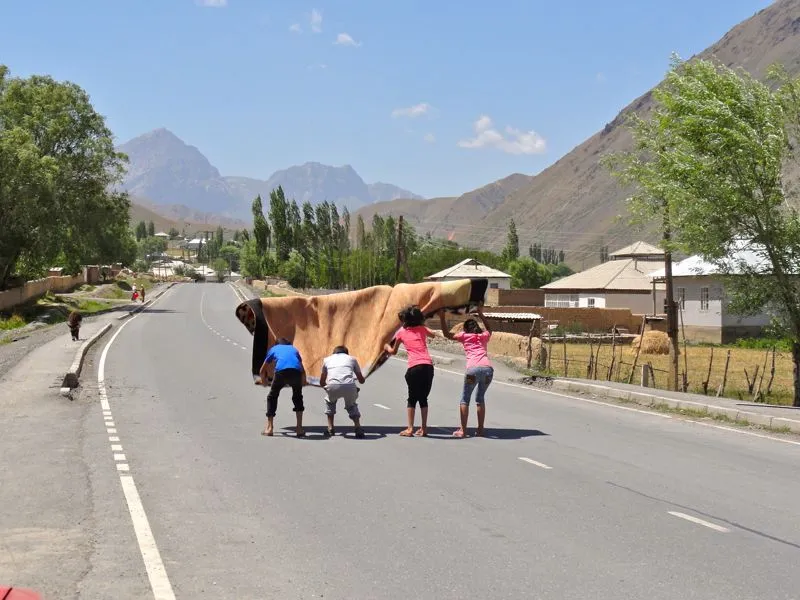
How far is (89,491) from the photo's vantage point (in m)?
11.0

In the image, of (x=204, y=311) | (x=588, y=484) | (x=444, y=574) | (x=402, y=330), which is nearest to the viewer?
(x=444, y=574)

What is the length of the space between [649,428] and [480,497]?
7596 millimetres

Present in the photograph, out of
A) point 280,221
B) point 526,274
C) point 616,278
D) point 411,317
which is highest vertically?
point 280,221

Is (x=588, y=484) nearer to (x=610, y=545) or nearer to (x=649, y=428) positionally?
(x=610, y=545)

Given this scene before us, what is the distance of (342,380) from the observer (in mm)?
15047

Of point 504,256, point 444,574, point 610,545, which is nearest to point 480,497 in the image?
point 610,545

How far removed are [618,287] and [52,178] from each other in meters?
40.8

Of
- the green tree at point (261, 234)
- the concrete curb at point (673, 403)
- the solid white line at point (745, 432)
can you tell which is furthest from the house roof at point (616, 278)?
the green tree at point (261, 234)

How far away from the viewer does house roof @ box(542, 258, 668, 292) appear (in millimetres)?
79312

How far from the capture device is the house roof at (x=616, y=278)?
260ft

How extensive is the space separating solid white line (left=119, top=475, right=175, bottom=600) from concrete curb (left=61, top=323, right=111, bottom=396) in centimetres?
1192

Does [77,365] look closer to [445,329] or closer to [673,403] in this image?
[445,329]

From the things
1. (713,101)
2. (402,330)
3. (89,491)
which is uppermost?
(713,101)

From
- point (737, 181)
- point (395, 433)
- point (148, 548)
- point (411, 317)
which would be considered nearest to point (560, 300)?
point (737, 181)
